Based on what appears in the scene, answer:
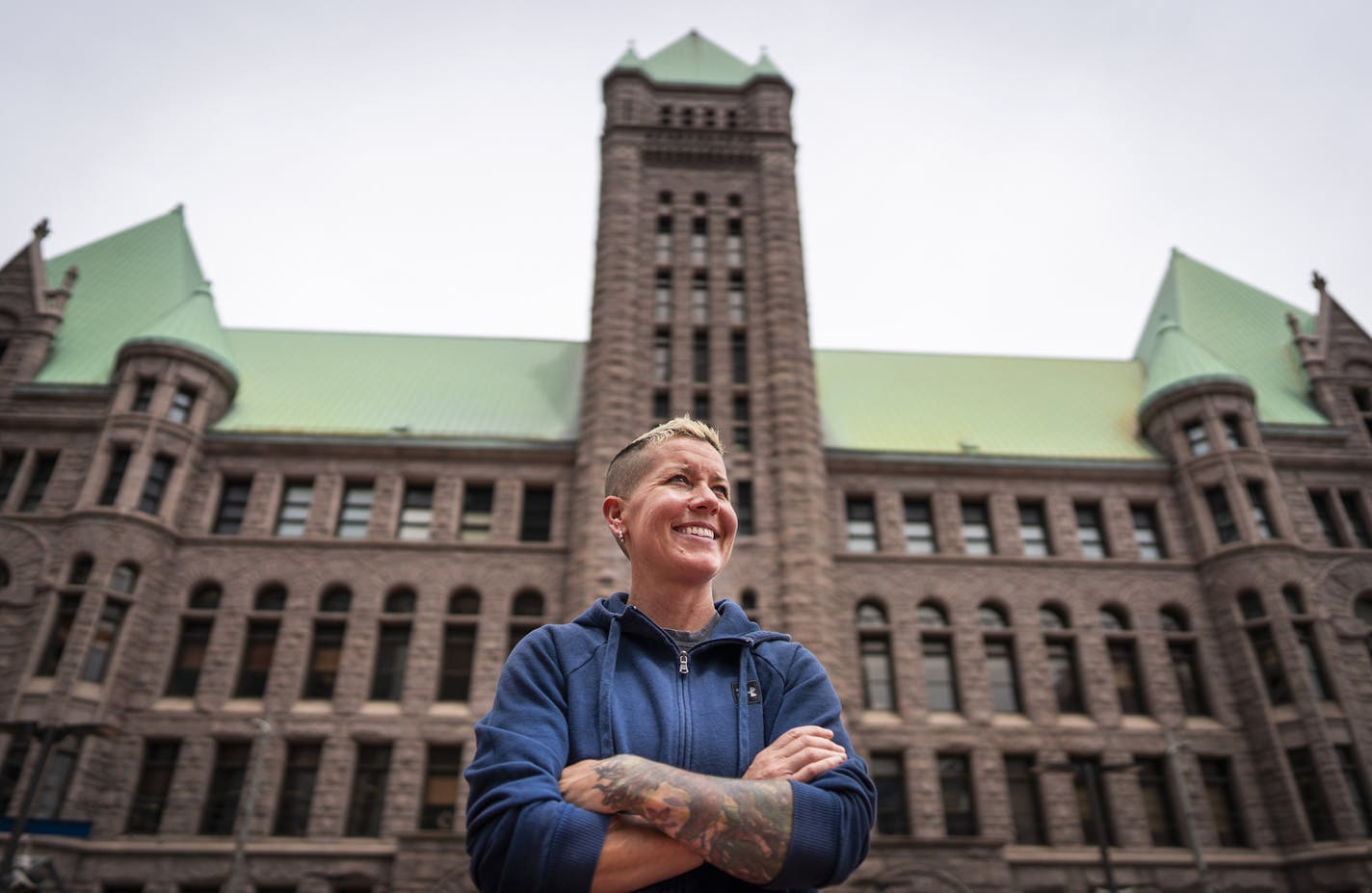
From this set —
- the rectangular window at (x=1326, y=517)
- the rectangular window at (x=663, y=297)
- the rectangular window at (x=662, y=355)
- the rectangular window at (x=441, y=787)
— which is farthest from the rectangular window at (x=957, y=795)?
the rectangular window at (x=663, y=297)

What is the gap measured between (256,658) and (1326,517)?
3360 centimetres

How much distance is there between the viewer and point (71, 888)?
65.4 feet

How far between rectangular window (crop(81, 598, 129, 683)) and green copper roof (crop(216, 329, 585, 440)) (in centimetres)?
651

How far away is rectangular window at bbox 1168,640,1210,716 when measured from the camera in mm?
25206

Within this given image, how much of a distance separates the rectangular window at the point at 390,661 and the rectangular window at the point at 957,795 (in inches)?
597

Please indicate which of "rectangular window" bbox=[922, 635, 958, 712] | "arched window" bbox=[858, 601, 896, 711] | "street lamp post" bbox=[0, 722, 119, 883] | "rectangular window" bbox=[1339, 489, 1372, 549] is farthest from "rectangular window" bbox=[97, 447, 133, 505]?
"rectangular window" bbox=[1339, 489, 1372, 549]

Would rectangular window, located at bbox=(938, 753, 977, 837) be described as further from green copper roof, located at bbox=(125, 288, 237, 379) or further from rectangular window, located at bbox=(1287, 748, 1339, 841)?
green copper roof, located at bbox=(125, 288, 237, 379)

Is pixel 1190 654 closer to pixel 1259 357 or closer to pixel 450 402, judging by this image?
pixel 1259 357

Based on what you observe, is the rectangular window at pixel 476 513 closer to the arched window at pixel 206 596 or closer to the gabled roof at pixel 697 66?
the arched window at pixel 206 596

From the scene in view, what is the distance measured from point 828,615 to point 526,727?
22.0 m

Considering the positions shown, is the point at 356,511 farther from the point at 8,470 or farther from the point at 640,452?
the point at 640,452

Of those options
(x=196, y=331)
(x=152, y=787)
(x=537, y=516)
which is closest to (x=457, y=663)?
(x=537, y=516)

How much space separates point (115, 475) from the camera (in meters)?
24.7

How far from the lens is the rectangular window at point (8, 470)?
2511 cm
